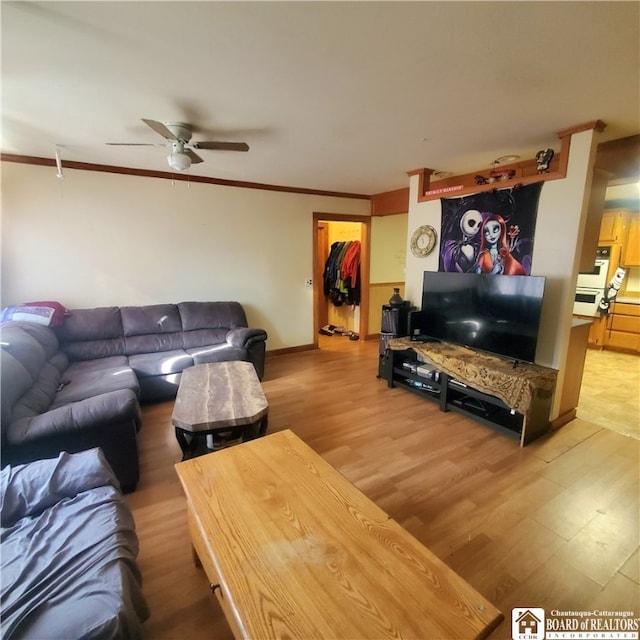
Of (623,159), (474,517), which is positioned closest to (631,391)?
(623,159)

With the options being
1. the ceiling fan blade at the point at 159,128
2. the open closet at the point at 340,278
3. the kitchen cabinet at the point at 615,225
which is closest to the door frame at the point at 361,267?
the open closet at the point at 340,278

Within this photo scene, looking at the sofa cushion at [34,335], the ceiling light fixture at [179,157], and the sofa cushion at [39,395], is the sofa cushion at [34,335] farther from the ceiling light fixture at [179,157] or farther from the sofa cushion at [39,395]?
the ceiling light fixture at [179,157]

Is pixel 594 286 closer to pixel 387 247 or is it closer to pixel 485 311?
pixel 387 247

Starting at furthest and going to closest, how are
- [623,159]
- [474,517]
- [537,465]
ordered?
1. [623,159]
2. [537,465]
3. [474,517]

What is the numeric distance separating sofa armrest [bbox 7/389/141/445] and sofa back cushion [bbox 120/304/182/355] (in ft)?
5.68

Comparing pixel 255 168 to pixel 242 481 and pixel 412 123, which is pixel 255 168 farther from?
pixel 242 481

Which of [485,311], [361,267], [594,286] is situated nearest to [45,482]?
[485,311]

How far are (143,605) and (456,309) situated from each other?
310 centimetres

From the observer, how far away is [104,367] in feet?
10.3

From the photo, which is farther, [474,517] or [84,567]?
[474,517]

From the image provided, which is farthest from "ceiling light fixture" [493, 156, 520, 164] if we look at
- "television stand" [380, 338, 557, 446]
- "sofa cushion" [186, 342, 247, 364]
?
"sofa cushion" [186, 342, 247, 364]

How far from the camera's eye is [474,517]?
6.17 ft

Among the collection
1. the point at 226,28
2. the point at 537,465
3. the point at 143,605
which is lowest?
the point at 537,465

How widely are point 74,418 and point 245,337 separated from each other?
197 cm
